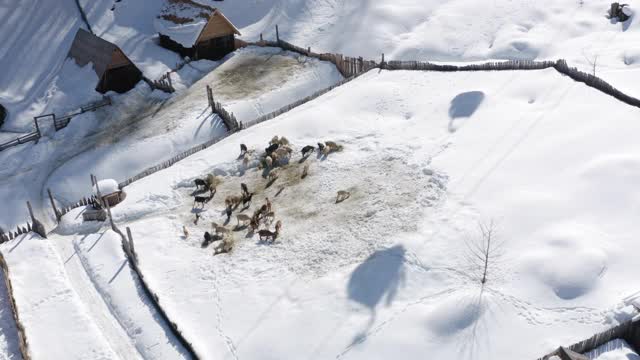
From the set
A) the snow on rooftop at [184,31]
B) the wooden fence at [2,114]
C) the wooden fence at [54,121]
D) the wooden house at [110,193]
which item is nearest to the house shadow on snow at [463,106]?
the wooden house at [110,193]

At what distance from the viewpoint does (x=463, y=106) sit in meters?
25.4

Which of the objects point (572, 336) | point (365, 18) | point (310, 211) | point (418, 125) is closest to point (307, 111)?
point (418, 125)

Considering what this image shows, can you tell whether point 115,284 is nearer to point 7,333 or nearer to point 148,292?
point 148,292

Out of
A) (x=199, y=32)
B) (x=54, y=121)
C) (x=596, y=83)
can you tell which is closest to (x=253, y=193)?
(x=54, y=121)

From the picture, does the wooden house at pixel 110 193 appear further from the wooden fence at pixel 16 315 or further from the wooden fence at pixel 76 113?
the wooden fence at pixel 76 113

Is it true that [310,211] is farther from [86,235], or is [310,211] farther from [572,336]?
[572,336]

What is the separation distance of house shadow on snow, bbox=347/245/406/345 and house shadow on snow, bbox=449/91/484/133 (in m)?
7.46

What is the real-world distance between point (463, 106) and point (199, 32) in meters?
15.9

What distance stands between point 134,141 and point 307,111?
7.97m

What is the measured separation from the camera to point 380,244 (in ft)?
63.7

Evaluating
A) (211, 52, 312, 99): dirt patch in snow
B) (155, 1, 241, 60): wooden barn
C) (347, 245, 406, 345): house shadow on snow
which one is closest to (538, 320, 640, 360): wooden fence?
(347, 245, 406, 345): house shadow on snow

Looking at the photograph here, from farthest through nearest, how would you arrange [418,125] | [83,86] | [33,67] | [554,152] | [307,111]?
[33,67]
[83,86]
[307,111]
[418,125]
[554,152]

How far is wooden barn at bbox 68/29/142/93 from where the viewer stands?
3262 centimetres

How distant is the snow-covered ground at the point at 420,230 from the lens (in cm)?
1634
